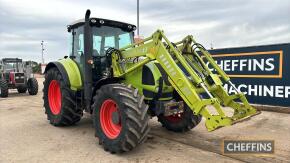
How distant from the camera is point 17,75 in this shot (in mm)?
15711

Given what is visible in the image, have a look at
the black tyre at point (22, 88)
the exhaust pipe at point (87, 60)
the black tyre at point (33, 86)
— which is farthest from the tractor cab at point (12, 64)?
the exhaust pipe at point (87, 60)

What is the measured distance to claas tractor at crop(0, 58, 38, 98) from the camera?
15609 mm

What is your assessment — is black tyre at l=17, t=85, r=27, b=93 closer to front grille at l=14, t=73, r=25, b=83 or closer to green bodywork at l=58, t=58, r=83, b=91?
front grille at l=14, t=73, r=25, b=83

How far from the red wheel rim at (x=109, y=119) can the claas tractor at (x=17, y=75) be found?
35.7ft

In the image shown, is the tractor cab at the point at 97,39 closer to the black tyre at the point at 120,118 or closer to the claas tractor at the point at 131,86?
the claas tractor at the point at 131,86

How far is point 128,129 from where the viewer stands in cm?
493

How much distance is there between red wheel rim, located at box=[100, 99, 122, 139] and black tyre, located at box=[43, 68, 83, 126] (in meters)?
1.47

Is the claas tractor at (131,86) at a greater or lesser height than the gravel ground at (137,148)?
greater

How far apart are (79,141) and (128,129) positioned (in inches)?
64.2

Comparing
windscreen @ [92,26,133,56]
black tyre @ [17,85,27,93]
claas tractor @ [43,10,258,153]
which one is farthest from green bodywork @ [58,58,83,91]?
black tyre @ [17,85,27,93]

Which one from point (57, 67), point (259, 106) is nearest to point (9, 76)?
point (57, 67)

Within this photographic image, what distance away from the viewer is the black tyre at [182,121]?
21.1 ft

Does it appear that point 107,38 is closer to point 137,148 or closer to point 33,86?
point 137,148

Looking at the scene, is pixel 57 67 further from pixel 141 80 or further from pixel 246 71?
pixel 246 71
